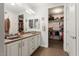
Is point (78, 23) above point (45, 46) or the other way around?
above

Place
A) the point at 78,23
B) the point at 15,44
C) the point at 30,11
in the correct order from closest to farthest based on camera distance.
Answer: the point at 78,23 → the point at 15,44 → the point at 30,11

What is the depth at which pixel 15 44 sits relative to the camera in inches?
80.4

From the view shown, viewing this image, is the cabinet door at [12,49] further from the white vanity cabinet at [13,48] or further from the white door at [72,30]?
the white door at [72,30]

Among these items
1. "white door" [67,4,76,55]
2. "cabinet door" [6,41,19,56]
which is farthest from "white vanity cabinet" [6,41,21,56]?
"white door" [67,4,76,55]

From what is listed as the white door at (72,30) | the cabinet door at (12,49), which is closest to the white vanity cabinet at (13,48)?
the cabinet door at (12,49)

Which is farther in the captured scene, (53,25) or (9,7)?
(53,25)

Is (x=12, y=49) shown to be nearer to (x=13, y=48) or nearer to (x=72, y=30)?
(x=13, y=48)

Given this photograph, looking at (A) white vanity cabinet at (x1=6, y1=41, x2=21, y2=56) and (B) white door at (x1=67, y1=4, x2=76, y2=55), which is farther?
(B) white door at (x1=67, y1=4, x2=76, y2=55)

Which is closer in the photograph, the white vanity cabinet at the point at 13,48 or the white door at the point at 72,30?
the white vanity cabinet at the point at 13,48

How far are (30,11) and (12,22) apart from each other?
2.04m

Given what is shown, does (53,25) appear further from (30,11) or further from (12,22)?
(12,22)

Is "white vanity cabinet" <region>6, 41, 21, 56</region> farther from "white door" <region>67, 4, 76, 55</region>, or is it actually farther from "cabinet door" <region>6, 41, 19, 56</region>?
"white door" <region>67, 4, 76, 55</region>

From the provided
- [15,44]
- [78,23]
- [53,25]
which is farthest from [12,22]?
[53,25]

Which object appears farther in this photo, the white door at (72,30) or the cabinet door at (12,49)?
the white door at (72,30)
